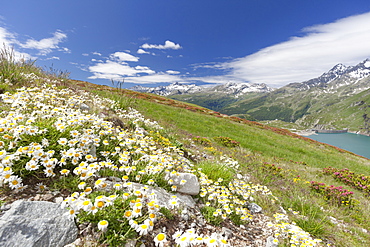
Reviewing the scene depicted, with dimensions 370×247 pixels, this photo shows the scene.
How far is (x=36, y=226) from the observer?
2580mm

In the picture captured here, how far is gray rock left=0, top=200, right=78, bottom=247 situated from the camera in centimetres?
236

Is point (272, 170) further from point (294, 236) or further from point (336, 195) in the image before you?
point (294, 236)

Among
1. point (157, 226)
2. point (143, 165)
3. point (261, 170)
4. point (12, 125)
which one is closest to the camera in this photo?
point (157, 226)

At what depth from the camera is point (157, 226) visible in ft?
11.2

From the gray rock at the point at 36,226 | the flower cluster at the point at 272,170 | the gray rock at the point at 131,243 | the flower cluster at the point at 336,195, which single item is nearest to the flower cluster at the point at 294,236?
the gray rock at the point at 131,243

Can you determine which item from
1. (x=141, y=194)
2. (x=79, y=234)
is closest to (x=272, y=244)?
(x=141, y=194)

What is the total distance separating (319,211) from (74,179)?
821 centimetres

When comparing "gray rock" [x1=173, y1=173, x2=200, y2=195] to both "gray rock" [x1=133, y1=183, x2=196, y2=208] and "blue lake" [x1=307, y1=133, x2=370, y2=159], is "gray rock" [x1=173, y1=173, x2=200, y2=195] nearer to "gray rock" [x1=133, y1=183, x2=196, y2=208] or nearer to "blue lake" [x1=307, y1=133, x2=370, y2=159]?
"gray rock" [x1=133, y1=183, x2=196, y2=208]

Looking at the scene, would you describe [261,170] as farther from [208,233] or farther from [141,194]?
[141,194]

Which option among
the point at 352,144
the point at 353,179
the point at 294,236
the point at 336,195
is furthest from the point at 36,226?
the point at 352,144

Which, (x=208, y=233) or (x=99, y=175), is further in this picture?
(x=99, y=175)

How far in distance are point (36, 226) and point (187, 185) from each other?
3.40 m

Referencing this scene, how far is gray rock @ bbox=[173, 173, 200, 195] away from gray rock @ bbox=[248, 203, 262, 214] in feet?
6.80

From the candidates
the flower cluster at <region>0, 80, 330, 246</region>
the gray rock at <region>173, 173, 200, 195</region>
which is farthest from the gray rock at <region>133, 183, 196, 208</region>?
the gray rock at <region>173, 173, 200, 195</region>
